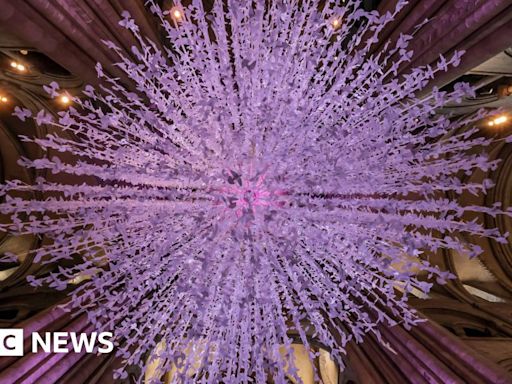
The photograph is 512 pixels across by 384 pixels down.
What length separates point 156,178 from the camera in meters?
3.07

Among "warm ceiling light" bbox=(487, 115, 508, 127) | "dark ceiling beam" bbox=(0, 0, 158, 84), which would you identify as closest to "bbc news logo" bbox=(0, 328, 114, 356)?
"dark ceiling beam" bbox=(0, 0, 158, 84)

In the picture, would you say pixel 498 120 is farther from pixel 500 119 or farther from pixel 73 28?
pixel 73 28

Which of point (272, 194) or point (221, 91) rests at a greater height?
point (221, 91)

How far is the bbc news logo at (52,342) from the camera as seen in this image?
399 cm

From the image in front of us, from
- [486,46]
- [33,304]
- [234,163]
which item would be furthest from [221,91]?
[33,304]

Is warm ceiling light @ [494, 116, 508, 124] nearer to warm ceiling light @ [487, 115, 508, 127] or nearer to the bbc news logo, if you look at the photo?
warm ceiling light @ [487, 115, 508, 127]

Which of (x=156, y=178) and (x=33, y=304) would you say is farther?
(x=33, y=304)

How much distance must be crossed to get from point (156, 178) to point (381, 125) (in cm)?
174

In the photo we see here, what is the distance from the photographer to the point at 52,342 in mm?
4211

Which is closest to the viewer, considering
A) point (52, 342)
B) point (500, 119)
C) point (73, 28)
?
point (73, 28)

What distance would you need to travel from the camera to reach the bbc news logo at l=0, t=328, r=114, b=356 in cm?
399

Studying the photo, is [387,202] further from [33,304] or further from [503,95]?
[33,304]

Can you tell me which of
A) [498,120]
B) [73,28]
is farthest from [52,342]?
[498,120]

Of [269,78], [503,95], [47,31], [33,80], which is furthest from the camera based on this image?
[33,80]
